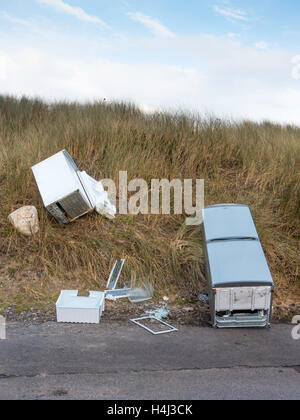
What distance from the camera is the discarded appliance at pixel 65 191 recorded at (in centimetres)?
564

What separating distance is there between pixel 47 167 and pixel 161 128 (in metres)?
3.31

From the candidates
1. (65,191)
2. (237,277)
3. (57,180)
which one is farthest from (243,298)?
(57,180)

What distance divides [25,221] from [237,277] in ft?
9.98

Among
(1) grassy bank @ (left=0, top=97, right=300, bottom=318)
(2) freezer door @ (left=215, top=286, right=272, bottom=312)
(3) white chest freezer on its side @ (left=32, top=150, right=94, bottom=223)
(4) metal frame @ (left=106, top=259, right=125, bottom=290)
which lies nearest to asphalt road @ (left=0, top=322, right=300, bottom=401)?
(2) freezer door @ (left=215, top=286, right=272, bottom=312)

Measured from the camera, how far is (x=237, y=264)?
184 inches

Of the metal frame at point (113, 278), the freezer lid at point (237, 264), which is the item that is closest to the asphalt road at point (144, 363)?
the freezer lid at point (237, 264)

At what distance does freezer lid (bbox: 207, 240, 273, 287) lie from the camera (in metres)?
4.50

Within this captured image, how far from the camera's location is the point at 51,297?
17.4ft

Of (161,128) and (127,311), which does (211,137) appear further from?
(127,311)

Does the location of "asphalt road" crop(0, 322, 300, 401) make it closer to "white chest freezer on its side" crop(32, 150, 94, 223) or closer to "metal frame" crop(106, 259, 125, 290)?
"metal frame" crop(106, 259, 125, 290)

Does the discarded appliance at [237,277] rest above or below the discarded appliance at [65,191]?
below

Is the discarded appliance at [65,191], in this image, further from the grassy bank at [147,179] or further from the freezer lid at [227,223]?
the freezer lid at [227,223]

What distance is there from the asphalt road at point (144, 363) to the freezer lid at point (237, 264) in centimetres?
57

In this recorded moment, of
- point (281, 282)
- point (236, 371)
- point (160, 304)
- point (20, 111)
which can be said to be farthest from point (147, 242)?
point (20, 111)
